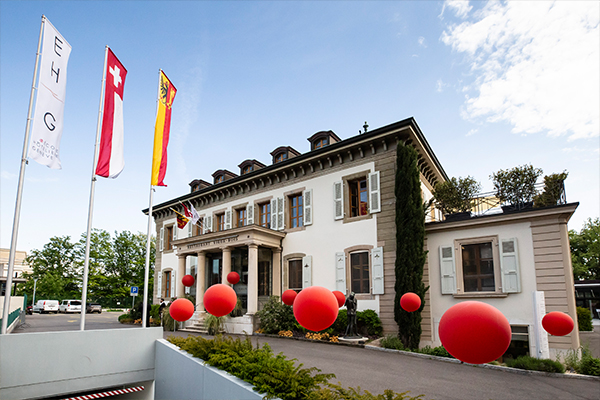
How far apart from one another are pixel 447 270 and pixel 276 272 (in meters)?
8.48

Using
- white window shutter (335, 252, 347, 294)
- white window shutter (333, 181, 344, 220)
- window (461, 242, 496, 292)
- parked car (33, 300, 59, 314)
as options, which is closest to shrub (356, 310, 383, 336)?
white window shutter (335, 252, 347, 294)

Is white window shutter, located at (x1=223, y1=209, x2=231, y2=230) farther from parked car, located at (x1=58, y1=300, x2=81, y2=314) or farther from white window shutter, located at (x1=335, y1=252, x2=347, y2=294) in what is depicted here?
parked car, located at (x1=58, y1=300, x2=81, y2=314)

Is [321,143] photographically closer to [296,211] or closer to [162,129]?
[296,211]

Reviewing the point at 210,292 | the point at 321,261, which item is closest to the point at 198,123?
the point at 210,292

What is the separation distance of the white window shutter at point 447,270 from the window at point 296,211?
283 inches

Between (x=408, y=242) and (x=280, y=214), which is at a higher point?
(x=280, y=214)

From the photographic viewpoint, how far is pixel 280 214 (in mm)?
19609

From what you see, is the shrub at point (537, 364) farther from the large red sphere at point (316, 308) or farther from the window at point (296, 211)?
the window at point (296, 211)

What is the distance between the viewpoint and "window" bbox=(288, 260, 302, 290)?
60.2 feet

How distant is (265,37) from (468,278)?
11032mm

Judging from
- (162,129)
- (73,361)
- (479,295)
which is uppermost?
(162,129)

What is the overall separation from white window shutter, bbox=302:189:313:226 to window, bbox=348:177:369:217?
213cm

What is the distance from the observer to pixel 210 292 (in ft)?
23.5

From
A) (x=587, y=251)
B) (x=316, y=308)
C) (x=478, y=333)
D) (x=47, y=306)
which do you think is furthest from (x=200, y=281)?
(x=587, y=251)
